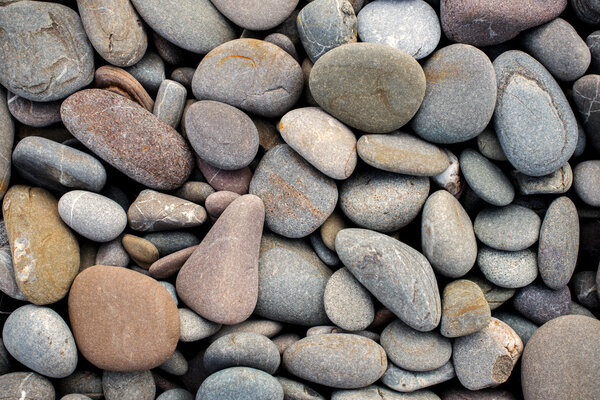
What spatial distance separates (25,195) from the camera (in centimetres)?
198

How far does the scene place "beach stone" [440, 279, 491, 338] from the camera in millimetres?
1895

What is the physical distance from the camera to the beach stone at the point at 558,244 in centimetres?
200

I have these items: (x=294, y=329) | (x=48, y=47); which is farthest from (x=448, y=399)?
(x=48, y=47)

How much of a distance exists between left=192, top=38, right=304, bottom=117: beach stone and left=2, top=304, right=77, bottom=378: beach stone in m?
1.22

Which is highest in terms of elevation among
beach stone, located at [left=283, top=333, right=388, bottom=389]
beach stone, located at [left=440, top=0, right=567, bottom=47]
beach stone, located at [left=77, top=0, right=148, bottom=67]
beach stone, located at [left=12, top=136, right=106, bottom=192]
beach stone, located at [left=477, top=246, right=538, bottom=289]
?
beach stone, located at [left=440, top=0, right=567, bottom=47]

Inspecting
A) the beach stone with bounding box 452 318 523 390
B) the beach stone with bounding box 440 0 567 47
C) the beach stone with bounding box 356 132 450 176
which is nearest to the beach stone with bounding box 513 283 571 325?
the beach stone with bounding box 452 318 523 390

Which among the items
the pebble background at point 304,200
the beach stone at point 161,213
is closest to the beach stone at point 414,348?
the pebble background at point 304,200

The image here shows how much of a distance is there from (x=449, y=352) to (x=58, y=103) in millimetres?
2144

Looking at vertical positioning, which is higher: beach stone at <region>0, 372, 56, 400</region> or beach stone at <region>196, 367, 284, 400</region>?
beach stone at <region>196, 367, 284, 400</region>

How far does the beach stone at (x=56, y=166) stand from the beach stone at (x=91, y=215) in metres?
0.06

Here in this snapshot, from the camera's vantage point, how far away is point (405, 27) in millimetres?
2008

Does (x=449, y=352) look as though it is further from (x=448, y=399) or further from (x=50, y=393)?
(x=50, y=393)

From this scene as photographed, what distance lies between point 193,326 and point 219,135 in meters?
0.86

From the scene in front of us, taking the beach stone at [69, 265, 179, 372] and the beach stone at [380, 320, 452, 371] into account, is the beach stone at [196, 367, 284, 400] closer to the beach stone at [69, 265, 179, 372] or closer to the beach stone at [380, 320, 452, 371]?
the beach stone at [69, 265, 179, 372]
